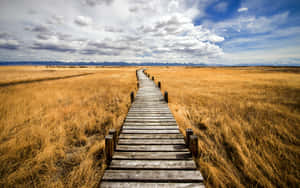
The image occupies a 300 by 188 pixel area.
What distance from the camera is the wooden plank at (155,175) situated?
266 centimetres

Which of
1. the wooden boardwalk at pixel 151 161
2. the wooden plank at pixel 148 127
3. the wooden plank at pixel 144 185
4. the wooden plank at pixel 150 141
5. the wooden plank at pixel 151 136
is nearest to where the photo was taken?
the wooden plank at pixel 144 185

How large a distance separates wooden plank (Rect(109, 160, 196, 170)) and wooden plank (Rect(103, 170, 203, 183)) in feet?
0.35

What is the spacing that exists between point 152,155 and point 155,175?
1.96ft

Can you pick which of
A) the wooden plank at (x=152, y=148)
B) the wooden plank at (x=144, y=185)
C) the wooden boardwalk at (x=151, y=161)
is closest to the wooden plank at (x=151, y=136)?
the wooden boardwalk at (x=151, y=161)

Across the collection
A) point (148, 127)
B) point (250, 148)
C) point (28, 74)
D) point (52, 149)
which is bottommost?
point (52, 149)

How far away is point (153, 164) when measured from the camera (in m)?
3.04

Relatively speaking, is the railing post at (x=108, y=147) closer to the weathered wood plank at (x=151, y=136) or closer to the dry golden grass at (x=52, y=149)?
the dry golden grass at (x=52, y=149)

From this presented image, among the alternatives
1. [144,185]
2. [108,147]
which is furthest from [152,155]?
[108,147]

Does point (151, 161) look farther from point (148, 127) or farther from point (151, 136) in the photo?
point (148, 127)

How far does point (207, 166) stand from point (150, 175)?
168 cm

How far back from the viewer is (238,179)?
329 cm

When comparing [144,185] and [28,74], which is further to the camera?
[28,74]

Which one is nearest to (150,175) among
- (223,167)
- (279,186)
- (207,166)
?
(207,166)

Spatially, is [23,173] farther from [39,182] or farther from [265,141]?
[265,141]
